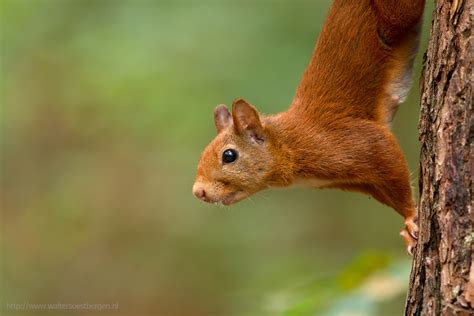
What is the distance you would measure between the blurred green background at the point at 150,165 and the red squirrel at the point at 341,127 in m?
1.68

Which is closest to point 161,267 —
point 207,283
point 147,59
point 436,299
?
point 207,283

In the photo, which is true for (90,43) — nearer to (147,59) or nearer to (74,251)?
(147,59)

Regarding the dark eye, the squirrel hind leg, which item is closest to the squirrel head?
the dark eye

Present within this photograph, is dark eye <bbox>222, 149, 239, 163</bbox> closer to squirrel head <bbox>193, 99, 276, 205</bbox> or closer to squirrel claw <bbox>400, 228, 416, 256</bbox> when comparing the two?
squirrel head <bbox>193, 99, 276, 205</bbox>

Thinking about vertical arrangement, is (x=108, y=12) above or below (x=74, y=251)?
above

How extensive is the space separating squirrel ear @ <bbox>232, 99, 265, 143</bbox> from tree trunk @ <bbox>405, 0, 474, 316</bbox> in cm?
145

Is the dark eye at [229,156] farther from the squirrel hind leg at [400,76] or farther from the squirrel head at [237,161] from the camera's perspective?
the squirrel hind leg at [400,76]

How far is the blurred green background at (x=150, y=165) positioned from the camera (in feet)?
21.6

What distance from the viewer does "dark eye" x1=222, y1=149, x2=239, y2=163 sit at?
434 cm

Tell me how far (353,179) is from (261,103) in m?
2.06

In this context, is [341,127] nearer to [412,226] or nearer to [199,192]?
[412,226]

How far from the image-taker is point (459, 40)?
9.34 ft

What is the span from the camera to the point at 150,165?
8.36 meters

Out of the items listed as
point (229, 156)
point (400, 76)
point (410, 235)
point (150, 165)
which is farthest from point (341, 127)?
point (150, 165)
